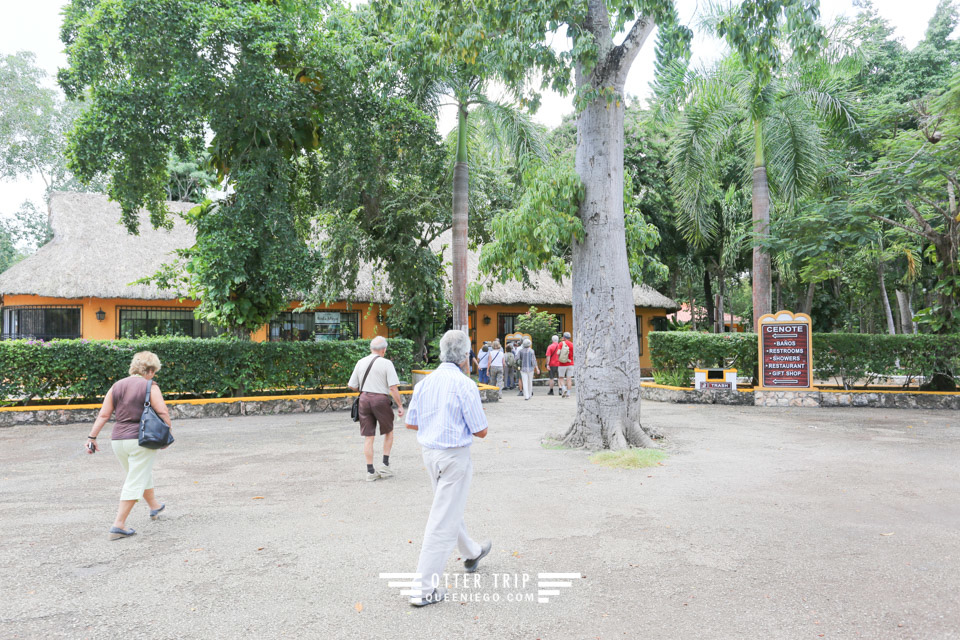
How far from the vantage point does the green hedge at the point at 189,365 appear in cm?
1154

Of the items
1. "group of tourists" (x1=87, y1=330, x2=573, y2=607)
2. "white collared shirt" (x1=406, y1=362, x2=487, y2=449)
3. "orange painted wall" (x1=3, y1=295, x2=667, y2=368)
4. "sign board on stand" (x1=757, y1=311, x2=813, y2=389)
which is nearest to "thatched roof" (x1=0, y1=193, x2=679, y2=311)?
"orange painted wall" (x1=3, y1=295, x2=667, y2=368)

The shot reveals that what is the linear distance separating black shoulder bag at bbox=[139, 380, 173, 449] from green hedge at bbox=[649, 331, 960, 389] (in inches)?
500

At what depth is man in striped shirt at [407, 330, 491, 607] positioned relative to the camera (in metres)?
3.88

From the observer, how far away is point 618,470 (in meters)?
7.67

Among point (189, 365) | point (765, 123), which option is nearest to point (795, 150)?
point (765, 123)

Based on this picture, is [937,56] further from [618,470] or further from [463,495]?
[463,495]

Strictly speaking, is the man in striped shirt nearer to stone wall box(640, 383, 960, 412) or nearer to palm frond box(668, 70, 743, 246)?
stone wall box(640, 383, 960, 412)

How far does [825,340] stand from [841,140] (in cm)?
507

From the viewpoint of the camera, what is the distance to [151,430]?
5312 millimetres

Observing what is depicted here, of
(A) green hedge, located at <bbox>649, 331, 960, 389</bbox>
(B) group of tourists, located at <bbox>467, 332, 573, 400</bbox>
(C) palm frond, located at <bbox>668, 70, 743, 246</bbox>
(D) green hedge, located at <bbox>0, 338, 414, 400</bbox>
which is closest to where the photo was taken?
(D) green hedge, located at <bbox>0, 338, 414, 400</bbox>

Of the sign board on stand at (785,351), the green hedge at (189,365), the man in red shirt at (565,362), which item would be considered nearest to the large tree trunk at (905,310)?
the sign board on stand at (785,351)

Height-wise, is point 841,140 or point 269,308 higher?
point 841,140

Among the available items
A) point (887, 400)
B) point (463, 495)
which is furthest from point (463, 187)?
point (463, 495)

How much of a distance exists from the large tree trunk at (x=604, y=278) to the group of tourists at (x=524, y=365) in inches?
246
